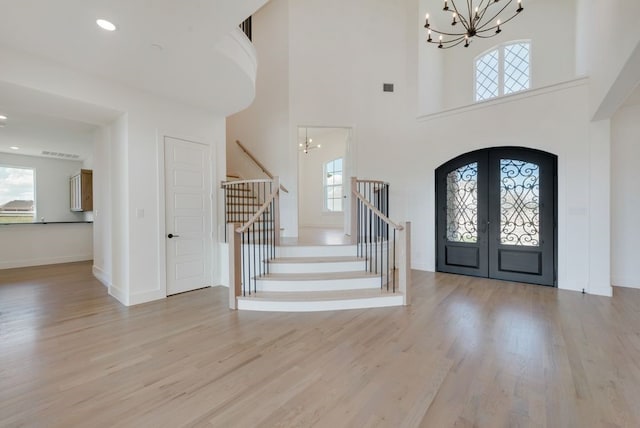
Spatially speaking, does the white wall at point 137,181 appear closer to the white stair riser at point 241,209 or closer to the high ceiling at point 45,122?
the high ceiling at point 45,122

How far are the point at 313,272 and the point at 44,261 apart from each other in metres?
7.10

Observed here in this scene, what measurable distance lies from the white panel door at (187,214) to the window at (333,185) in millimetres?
5354

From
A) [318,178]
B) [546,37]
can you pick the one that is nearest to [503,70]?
[546,37]

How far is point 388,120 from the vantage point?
620 centimetres

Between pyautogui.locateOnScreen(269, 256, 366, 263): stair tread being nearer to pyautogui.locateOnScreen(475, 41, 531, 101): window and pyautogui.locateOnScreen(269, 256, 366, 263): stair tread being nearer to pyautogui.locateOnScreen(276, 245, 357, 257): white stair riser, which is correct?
pyautogui.locateOnScreen(276, 245, 357, 257): white stair riser

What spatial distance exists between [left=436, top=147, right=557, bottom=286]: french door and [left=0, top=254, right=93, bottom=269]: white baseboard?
8.86 meters

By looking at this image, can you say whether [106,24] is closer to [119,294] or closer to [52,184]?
[119,294]

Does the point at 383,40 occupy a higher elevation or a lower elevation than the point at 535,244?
higher

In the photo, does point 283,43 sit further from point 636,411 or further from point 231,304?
point 636,411

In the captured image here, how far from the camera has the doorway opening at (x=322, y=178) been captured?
937 cm

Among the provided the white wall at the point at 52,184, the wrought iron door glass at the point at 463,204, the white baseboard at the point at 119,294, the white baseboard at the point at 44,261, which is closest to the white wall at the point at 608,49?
the wrought iron door glass at the point at 463,204

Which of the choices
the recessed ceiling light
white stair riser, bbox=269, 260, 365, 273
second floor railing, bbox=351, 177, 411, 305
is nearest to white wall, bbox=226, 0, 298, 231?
second floor railing, bbox=351, 177, 411, 305

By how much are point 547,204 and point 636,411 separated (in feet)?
11.9

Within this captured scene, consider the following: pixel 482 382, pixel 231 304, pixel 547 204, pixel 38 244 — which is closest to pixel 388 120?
pixel 547 204
